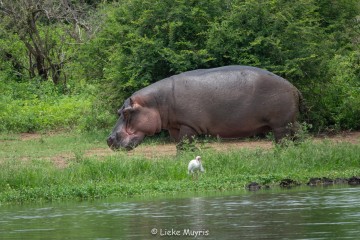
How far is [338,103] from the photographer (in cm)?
2025

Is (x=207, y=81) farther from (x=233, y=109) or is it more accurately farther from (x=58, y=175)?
(x=58, y=175)

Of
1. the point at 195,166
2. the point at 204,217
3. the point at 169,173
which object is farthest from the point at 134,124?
the point at 204,217

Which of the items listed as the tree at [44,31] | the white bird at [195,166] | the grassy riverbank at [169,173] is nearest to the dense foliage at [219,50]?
the grassy riverbank at [169,173]

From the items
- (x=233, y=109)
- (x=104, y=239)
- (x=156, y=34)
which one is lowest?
(x=104, y=239)

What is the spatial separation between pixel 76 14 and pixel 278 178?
17.1 m

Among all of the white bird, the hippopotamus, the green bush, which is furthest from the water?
the green bush

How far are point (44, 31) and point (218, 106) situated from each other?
43.3ft

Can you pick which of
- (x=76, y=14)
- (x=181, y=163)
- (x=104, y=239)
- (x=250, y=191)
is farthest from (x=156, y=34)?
(x=104, y=239)

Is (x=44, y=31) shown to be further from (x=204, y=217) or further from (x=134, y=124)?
(x=204, y=217)

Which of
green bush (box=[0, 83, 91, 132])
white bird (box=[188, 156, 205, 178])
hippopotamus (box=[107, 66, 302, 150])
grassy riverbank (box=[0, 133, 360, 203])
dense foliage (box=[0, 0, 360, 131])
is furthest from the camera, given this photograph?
green bush (box=[0, 83, 91, 132])

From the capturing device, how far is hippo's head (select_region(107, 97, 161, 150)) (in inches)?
666

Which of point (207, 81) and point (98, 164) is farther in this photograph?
point (207, 81)

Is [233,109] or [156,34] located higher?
[156,34]

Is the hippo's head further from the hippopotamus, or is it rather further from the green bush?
the green bush
